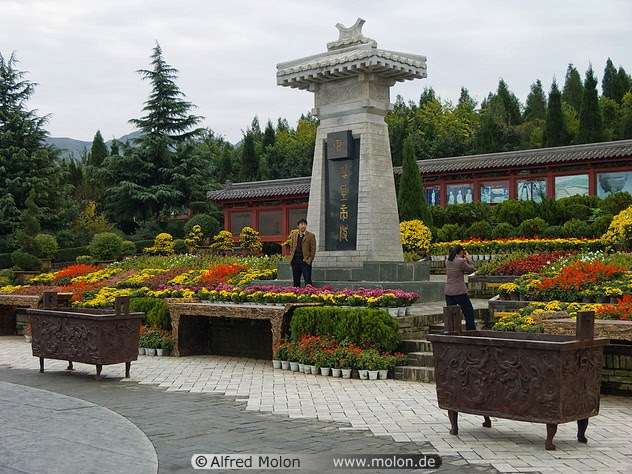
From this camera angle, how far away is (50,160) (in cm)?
3644

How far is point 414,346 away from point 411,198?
1515cm

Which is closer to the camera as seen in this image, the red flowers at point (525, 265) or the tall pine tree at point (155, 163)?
the red flowers at point (525, 265)

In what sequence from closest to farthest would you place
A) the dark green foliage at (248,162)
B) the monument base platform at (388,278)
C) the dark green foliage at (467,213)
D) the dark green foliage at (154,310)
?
the dark green foliage at (154,310) → the monument base platform at (388,278) → the dark green foliage at (467,213) → the dark green foliage at (248,162)

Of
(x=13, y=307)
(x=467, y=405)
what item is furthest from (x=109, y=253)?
(x=467, y=405)

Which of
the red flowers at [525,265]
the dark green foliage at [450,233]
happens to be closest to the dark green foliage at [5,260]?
the dark green foliage at [450,233]

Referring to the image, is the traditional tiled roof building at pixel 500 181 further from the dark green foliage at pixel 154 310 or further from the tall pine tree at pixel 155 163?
the dark green foliage at pixel 154 310

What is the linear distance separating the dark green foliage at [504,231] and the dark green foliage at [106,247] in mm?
13076

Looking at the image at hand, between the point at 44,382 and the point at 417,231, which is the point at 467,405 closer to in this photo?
the point at 44,382

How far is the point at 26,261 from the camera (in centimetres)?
2555

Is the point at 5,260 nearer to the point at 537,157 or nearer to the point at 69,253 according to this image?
the point at 69,253

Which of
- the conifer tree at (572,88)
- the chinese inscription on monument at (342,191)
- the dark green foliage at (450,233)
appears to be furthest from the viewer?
the conifer tree at (572,88)

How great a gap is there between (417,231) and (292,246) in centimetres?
933

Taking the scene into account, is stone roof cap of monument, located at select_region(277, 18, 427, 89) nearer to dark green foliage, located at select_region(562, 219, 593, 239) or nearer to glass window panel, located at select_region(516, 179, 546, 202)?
dark green foliage, located at select_region(562, 219, 593, 239)

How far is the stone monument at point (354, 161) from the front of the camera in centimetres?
1545
